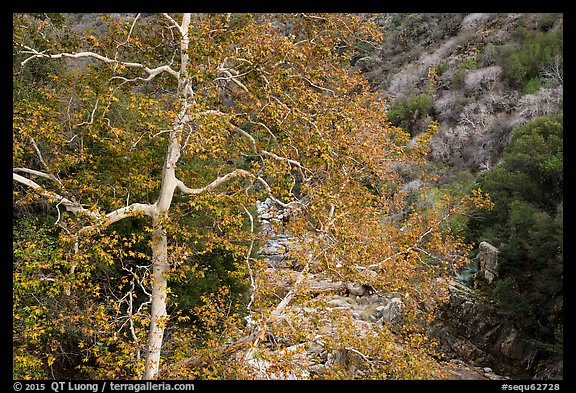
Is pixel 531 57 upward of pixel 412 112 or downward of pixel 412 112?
upward

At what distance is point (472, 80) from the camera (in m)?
30.8

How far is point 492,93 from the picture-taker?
29125mm

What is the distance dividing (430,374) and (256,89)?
5873 mm

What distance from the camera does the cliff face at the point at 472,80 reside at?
83.9ft

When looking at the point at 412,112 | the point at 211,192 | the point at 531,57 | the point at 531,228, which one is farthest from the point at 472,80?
the point at 211,192

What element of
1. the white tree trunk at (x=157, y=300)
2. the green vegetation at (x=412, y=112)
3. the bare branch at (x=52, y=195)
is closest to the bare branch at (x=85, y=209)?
the bare branch at (x=52, y=195)

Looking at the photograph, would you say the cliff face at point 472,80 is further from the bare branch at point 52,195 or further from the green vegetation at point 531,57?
the bare branch at point 52,195

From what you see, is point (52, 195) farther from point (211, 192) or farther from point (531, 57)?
point (531, 57)

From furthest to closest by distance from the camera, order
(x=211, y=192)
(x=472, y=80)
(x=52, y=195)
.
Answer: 1. (x=472, y=80)
2. (x=211, y=192)
3. (x=52, y=195)

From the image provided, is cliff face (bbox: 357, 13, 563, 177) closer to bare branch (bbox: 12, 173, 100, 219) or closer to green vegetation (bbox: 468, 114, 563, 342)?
green vegetation (bbox: 468, 114, 563, 342)

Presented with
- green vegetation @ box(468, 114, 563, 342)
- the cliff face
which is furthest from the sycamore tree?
the cliff face

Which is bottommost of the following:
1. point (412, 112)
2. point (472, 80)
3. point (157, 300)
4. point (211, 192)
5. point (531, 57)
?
point (157, 300)
